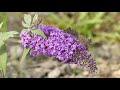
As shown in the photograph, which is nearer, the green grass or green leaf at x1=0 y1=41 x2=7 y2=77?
green leaf at x1=0 y1=41 x2=7 y2=77

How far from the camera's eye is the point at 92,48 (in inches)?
112

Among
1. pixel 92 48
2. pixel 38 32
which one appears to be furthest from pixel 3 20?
pixel 92 48

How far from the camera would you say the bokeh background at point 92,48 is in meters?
3.12

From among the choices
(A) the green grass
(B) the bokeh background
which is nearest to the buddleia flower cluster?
(A) the green grass

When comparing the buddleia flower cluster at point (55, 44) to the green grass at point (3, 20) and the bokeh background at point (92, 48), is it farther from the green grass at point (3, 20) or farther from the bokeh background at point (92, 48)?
the bokeh background at point (92, 48)

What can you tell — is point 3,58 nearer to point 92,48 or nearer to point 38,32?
point 38,32

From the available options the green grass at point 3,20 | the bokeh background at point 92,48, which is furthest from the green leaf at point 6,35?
the bokeh background at point 92,48

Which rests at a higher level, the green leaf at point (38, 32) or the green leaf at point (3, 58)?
the green leaf at point (38, 32)

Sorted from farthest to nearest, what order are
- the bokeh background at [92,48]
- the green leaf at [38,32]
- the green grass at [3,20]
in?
the bokeh background at [92,48], the green grass at [3,20], the green leaf at [38,32]

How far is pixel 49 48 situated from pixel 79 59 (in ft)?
0.57

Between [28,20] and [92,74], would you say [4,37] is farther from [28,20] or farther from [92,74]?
[92,74]

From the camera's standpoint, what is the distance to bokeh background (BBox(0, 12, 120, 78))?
312 centimetres

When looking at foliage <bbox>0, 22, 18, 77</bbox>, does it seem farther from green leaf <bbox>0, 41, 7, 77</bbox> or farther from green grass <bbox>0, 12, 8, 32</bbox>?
green grass <bbox>0, 12, 8, 32</bbox>
